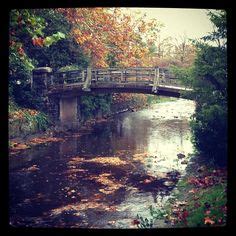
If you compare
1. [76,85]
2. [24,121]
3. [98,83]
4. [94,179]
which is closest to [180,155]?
[94,179]

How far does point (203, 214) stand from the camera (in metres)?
6.48

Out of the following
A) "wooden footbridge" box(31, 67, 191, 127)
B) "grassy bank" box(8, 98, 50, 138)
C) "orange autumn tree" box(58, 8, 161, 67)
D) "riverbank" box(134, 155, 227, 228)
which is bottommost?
"riverbank" box(134, 155, 227, 228)

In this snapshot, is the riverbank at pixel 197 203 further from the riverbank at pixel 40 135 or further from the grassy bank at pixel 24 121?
the grassy bank at pixel 24 121

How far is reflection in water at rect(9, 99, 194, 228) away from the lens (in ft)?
27.2

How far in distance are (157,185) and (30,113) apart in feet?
29.7

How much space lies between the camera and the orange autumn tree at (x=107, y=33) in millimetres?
18906

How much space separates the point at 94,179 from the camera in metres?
11.2

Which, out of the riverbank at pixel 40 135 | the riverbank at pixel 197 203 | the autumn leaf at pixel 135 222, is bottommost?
the autumn leaf at pixel 135 222

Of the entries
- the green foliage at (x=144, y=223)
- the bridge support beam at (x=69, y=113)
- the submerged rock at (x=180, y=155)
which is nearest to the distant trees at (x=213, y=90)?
the green foliage at (x=144, y=223)

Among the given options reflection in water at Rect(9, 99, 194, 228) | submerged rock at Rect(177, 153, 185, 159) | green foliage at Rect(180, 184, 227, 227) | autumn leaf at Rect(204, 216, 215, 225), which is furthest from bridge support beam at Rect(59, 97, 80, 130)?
autumn leaf at Rect(204, 216, 215, 225)

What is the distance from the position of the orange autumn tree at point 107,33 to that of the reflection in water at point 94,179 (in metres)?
5.80

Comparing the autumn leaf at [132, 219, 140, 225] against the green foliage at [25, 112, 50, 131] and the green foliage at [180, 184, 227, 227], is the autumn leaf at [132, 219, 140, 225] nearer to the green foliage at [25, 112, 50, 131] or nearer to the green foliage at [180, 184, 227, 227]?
the green foliage at [180, 184, 227, 227]

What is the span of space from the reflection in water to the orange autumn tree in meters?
5.80

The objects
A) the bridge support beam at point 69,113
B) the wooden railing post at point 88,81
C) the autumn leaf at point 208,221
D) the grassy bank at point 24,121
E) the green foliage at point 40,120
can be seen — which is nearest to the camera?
the autumn leaf at point 208,221
